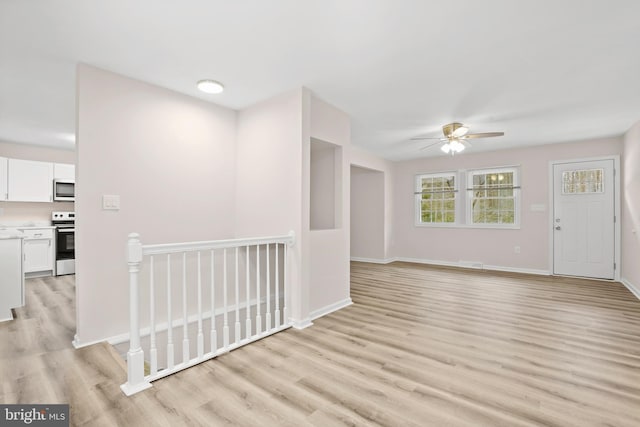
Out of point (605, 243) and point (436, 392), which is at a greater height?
point (605, 243)

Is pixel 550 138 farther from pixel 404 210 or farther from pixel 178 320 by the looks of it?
pixel 178 320

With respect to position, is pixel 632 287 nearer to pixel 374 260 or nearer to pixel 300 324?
pixel 374 260

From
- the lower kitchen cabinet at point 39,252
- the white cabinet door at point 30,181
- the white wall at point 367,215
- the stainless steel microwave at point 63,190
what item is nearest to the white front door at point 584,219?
the white wall at point 367,215

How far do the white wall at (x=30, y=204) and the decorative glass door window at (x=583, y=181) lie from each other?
28.0 ft

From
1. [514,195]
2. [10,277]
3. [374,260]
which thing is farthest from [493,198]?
[10,277]

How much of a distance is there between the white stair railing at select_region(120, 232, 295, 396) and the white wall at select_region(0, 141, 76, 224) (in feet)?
12.2

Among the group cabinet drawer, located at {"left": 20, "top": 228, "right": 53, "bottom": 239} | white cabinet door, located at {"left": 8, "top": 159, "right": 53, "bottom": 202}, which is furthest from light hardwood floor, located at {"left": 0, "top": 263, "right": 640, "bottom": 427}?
white cabinet door, located at {"left": 8, "top": 159, "right": 53, "bottom": 202}

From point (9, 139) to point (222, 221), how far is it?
450 centimetres

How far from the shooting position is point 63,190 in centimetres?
551

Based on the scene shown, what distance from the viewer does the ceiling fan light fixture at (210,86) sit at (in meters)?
2.85

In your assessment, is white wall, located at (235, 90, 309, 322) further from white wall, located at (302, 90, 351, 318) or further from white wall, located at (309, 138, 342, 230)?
white wall, located at (309, 138, 342, 230)

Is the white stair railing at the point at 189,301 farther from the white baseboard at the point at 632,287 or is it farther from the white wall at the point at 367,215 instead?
the white baseboard at the point at 632,287

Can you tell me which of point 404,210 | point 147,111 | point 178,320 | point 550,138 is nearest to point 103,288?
point 178,320

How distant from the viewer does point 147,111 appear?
288 centimetres
